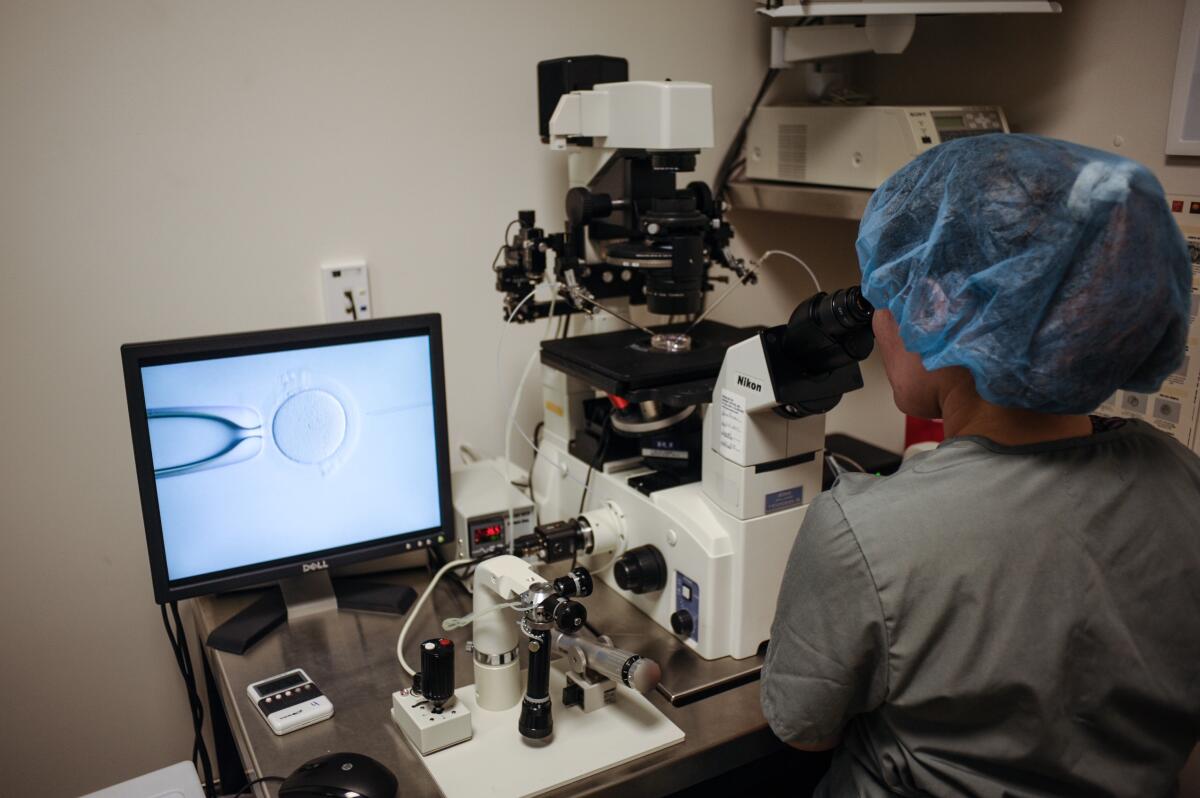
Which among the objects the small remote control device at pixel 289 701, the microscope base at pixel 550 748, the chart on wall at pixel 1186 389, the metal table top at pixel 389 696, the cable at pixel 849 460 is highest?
the chart on wall at pixel 1186 389

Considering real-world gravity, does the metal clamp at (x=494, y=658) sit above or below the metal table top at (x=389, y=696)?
above

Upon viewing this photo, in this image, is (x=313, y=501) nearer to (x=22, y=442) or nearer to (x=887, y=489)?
(x=22, y=442)

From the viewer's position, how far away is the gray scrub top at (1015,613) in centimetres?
91

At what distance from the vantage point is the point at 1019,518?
35.9 inches

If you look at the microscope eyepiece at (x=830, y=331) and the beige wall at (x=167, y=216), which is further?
the beige wall at (x=167, y=216)

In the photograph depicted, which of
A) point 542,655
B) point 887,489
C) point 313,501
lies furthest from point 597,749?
point 313,501

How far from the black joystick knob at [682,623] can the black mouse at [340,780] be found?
475 mm

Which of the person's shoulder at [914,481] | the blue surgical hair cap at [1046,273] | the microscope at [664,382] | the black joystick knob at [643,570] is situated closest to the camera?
the blue surgical hair cap at [1046,273]

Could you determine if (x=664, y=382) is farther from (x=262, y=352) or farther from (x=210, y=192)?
(x=210, y=192)

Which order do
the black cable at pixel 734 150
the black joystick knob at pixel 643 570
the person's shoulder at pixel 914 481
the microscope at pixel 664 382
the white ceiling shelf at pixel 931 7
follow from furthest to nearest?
the black cable at pixel 734 150, the white ceiling shelf at pixel 931 7, the black joystick knob at pixel 643 570, the microscope at pixel 664 382, the person's shoulder at pixel 914 481

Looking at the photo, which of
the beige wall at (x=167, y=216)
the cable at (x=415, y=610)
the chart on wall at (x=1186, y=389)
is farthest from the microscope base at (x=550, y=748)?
the chart on wall at (x=1186, y=389)

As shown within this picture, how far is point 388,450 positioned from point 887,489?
0.85 m

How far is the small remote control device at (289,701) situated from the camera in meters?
1.24

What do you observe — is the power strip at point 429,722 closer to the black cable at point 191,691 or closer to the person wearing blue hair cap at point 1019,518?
the person wearing blue hair cap at point 1019,518
